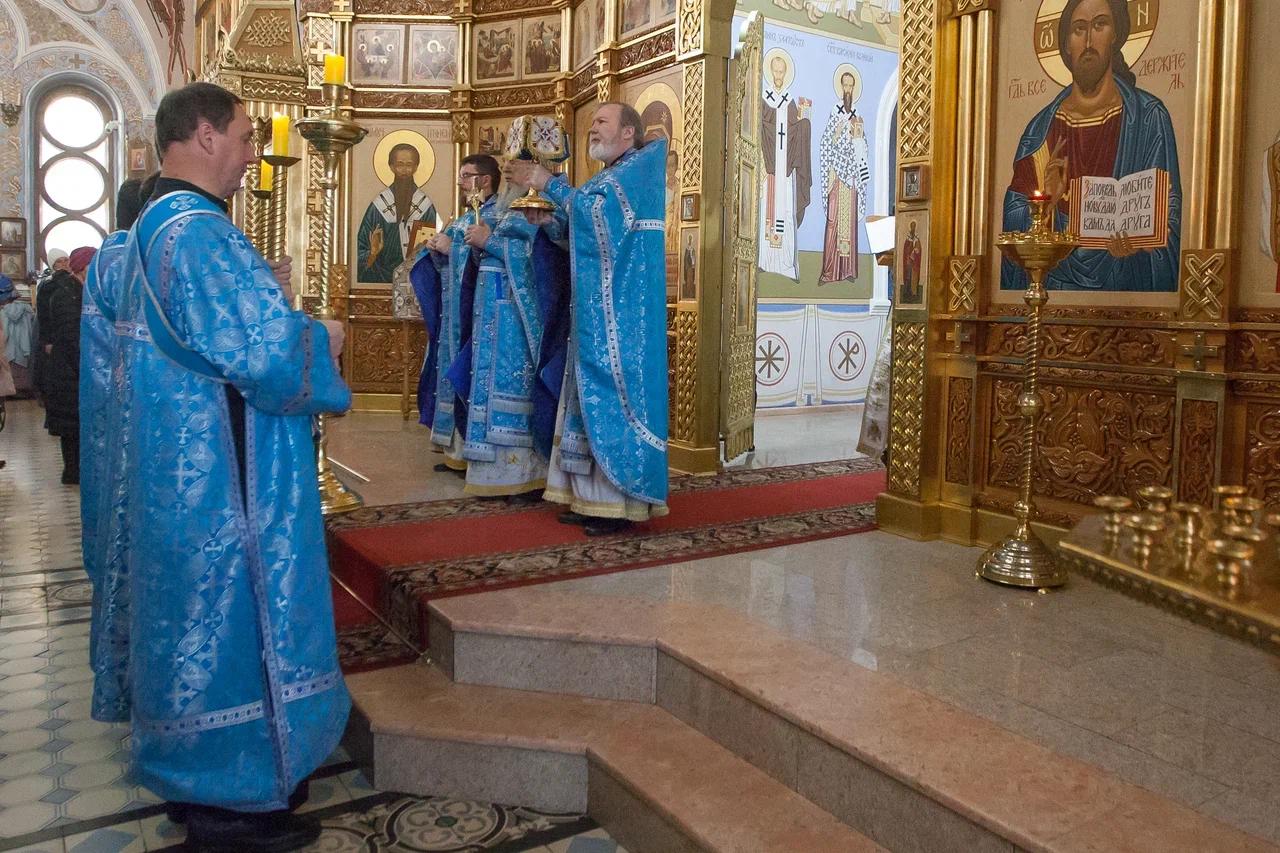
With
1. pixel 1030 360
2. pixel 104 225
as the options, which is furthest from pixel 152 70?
pixel 1030 360

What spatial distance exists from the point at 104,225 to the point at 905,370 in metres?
17.4

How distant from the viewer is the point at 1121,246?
4.16 meters

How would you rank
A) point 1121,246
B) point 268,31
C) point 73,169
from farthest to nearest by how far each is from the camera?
point 73,169 → point 268,31 → point 1121,246

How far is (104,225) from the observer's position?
18266 mm

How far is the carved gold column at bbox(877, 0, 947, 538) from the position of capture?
15.7 feet

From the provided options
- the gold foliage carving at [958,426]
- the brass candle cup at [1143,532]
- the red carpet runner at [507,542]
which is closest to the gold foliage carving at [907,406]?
the gold foliage carving at [958,426]

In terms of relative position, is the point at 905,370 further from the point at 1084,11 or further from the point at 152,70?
the point at 152,70

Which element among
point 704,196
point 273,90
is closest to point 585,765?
point 704,196

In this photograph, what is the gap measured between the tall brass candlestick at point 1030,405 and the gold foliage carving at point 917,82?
966 mm

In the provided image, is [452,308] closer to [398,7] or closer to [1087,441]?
[1087,441]

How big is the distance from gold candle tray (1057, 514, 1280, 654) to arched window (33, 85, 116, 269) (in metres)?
19.0

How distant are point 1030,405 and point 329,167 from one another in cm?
354

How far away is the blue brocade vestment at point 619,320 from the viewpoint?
182 inches

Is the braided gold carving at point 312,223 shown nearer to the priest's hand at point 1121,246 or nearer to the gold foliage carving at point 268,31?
the gold foliage carving at point 268,31
